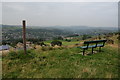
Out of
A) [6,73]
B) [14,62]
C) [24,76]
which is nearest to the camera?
[24,76]

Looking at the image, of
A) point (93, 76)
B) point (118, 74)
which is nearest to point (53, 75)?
point (93, 76)

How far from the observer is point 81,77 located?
12.1 ft

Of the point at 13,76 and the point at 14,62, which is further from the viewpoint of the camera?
the point at 14,62

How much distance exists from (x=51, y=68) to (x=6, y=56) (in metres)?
2.94

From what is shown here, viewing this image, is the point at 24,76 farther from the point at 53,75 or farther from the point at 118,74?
the point at 118,74

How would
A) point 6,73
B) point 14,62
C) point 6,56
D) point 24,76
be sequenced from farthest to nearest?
point 6,56 < point 14,62 < point 6,73 < point 24,76

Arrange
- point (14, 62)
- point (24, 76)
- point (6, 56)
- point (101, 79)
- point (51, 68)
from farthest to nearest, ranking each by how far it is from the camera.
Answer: point (6, 56) → point (14, 62) → point (51, 68) → point (24, 76) → point (101, 79)

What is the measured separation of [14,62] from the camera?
5.30 meters

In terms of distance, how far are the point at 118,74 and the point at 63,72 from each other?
171 cm

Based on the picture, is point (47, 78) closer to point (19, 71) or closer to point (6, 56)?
A: point (19, 71)

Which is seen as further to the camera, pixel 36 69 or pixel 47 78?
pixel 36 69

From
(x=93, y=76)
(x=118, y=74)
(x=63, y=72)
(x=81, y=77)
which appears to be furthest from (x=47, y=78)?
(x=118, y=74)

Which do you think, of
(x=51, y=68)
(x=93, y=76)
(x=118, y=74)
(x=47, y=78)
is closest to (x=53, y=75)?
(x=47, y=78)

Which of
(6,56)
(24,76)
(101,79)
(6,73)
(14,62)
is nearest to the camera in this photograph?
(101,79)
